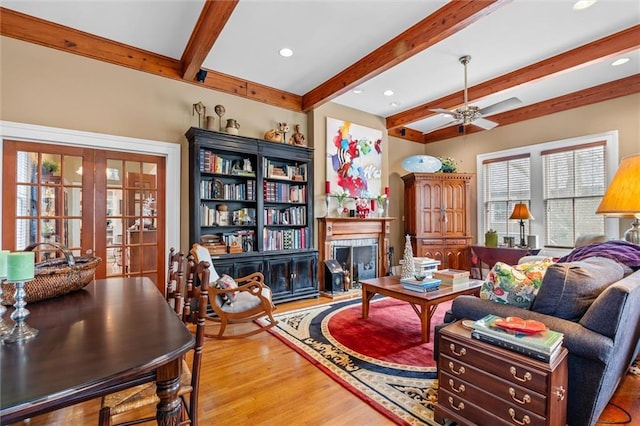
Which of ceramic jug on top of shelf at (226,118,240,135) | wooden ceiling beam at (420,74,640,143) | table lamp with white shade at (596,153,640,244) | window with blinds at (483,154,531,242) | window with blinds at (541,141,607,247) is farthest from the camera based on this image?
window with blinds at (483,154,531,242)

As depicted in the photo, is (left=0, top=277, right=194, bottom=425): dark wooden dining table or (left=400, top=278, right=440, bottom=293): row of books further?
(left=400, top=278, right=440, bottom=293): row of books

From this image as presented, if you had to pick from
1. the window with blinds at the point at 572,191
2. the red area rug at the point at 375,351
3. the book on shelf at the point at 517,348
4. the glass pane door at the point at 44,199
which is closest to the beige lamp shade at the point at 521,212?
the window with blinds at the point at 572,191

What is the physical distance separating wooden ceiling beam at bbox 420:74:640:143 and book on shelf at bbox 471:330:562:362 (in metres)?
4.84

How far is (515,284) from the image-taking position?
1.88 metres

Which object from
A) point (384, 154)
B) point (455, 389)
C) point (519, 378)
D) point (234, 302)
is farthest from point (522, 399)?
point (384, 154)

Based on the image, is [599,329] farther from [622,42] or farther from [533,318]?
[622,42]

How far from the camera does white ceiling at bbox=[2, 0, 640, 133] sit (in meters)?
2.82

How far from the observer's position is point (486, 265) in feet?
19.2

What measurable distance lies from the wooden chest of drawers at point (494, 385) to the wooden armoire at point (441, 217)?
414 centimetres

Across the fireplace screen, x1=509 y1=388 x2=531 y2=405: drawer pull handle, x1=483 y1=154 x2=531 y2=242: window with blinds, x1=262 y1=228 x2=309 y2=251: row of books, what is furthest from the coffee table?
x1=483 y1=154 x2=531 y2=242: window with blinds

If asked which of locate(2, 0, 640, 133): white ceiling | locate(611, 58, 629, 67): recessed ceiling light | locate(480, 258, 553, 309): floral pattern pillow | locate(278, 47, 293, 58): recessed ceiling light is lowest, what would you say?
locate(480, 258, 553, 309): floral pattern pillow

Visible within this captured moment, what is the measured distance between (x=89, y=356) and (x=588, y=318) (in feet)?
7.20

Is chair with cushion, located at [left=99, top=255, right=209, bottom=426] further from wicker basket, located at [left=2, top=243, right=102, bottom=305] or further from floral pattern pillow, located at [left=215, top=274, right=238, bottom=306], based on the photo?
floral pattern pillow, located at [left=215, top=274, right=238, bottom=306]

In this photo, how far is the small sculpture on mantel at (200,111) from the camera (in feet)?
12.7
